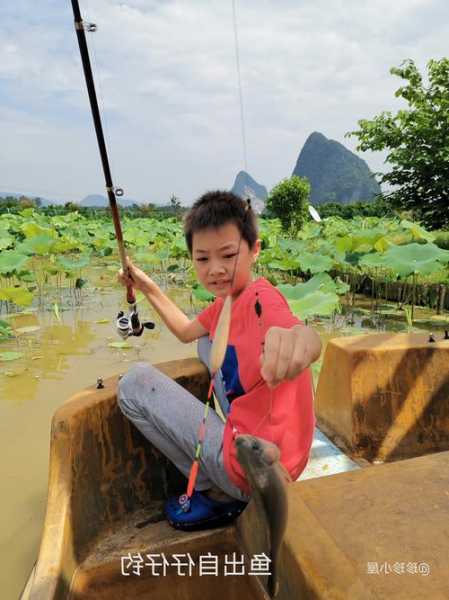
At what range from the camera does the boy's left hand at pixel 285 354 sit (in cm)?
89

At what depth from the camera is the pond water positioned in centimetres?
211

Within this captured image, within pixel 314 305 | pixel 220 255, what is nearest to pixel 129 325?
pixel 220 255

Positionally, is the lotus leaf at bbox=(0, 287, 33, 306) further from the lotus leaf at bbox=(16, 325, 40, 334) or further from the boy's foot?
the boy's foot

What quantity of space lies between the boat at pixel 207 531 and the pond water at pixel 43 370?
67 centimetres

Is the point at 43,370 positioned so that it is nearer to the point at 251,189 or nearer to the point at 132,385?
the point at 132,385

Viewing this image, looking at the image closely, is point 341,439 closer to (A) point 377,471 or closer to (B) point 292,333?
(A) point 377,471

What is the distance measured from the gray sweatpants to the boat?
110mm

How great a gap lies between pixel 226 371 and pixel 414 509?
0.62 m

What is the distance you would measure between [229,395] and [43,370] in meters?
3.09

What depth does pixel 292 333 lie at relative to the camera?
38.1 inches

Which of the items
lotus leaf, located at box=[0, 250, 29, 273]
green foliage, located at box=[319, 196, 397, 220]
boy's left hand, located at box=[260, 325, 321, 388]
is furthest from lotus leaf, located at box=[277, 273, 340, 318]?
green foliage, located at box=[319, 196, 397, 220]

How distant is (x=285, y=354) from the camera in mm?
911

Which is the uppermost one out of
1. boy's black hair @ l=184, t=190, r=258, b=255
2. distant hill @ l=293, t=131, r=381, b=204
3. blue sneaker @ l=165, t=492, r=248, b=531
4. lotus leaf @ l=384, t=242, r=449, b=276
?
distant hill @ l=293, t=131, r=381, b=204

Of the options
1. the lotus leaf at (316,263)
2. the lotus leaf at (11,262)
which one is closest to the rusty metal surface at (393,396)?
the lotus leaf at (316,263)
